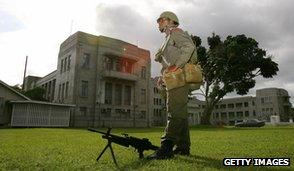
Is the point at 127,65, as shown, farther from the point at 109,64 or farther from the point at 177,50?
the point at 177,50

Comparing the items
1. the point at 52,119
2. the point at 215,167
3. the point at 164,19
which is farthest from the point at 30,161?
the point at 52,119

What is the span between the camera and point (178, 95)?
5422mm

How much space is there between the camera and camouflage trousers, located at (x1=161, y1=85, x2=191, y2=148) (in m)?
5.28

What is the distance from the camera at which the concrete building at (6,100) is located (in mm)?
35312

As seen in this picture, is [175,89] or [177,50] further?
[177,50]

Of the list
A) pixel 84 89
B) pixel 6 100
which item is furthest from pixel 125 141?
pixel 84 89

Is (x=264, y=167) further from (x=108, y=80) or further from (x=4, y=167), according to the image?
(x=108, y=80)

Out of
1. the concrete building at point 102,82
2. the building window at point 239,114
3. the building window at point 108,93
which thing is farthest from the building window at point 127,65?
the building window at point 239,114

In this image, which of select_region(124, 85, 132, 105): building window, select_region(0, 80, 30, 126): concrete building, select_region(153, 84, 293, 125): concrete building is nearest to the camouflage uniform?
select_region(0, 80, 30, 126): concrete building

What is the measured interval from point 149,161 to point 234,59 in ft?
127

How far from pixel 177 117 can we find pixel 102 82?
4199 centimetres

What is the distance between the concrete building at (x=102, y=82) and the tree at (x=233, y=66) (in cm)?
1225

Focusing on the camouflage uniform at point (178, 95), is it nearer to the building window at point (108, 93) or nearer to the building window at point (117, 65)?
Answer: the building window at point (108, 93)

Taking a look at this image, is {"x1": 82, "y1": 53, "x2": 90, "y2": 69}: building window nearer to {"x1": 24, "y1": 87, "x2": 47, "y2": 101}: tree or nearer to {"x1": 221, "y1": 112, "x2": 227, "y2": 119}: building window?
{"x1": 24, "y1": 87, "x2": 47, "y2": 101}: tree
